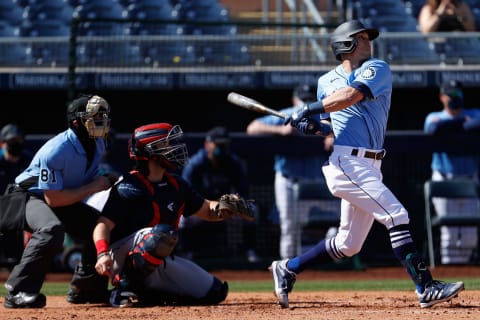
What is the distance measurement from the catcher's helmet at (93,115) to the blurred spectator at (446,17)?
21.8 ft

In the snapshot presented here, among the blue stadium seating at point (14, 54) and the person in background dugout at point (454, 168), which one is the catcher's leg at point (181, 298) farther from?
the blue stadium seating at point (14, 54)

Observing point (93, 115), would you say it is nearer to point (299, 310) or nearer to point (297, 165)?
point (299, 310)

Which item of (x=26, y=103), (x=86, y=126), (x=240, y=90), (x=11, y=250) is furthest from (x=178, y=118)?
(x=86, y=126)

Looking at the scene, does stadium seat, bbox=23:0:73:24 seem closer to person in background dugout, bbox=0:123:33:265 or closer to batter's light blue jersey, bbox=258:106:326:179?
person in background dugout, bbox=0:123:33:265

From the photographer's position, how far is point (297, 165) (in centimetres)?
1002

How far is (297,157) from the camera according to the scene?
9.96m

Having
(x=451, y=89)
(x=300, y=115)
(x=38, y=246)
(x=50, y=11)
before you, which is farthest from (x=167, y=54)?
(x=300, y=115)

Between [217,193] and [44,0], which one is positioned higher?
[44,0]

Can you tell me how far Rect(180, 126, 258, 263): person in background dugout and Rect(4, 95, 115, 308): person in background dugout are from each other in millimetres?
3769

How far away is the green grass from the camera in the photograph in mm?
7672

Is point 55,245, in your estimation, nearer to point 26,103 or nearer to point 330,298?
point 330,298

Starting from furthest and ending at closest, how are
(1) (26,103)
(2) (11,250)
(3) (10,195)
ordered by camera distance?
1. (1) (26,103)
2. (2) (11,250)
3. (3) (10,195)

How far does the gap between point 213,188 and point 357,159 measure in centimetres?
456

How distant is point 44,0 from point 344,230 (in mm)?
7878
